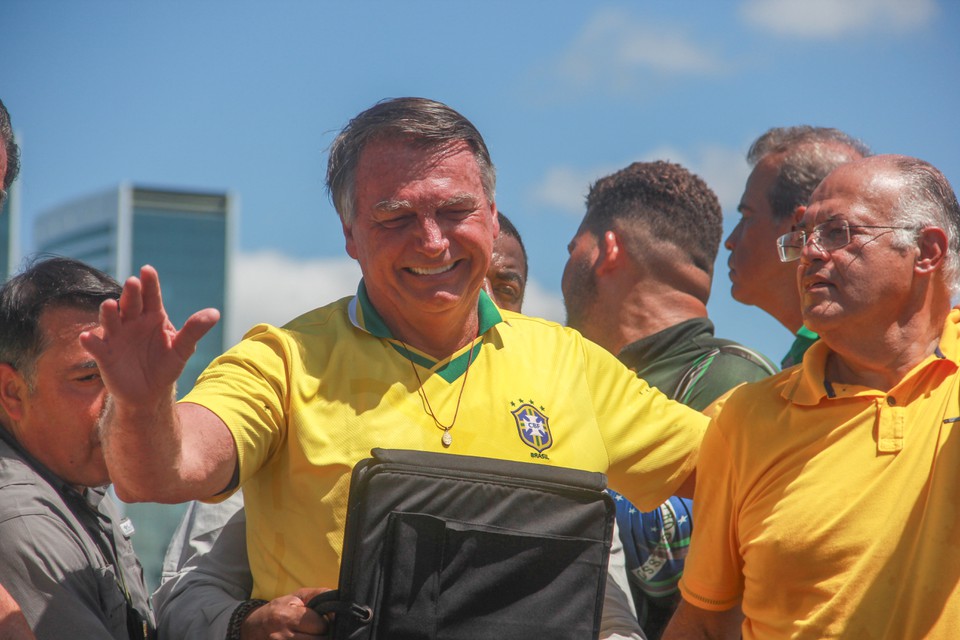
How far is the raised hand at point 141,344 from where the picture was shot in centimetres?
267

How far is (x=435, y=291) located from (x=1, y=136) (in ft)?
4.04

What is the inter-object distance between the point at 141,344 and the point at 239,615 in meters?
0.90

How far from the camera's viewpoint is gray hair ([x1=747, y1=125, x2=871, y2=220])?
17.7 ft

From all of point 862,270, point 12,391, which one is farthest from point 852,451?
point 12,391

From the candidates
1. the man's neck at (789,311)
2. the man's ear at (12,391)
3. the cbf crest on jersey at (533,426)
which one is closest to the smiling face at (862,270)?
the cbf crest on jersey at (533,426)

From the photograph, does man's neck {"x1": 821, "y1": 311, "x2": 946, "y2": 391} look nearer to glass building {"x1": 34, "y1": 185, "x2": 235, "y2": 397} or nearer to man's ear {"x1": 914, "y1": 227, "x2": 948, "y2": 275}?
man's ear {"x1": 914, "y1": 227, "x2": 948, "y2": 275}

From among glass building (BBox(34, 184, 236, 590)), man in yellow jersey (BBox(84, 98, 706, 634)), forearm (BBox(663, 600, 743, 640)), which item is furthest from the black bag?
glass building (BBox(34, 184, 236, 590))

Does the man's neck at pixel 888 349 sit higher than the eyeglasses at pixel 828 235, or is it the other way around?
the eyeglasses at pixel 828 235

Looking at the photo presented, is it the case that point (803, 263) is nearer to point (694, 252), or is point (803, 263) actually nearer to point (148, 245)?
point (694, 252)

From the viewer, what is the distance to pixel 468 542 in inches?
117

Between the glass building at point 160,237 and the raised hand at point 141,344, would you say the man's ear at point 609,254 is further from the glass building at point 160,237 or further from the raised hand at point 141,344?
the glass building at point 160,237

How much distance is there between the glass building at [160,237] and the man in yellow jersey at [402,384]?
115422 mm

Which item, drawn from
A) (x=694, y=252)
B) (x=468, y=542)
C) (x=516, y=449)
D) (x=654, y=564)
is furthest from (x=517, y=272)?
(x=468, y=542)

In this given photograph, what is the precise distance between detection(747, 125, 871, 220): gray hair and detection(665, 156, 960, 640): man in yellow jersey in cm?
171
